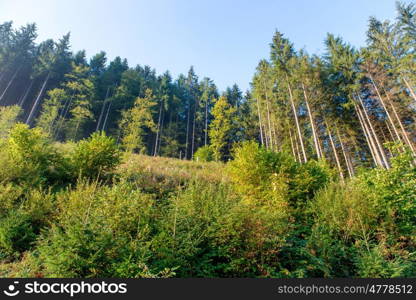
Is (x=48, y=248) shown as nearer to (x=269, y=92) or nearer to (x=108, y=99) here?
(x=269, y=92)

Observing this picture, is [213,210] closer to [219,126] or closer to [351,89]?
[219,126]

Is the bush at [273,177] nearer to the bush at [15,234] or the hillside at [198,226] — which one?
the hillside at [198,226]

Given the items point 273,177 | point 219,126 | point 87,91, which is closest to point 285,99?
point 219,126

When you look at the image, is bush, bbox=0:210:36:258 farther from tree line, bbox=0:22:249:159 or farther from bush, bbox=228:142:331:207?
tree line, bbox=0:22:249:159

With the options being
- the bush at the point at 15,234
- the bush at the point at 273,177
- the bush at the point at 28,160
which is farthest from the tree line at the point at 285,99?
the bush at the point at 15,234

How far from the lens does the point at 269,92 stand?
25250 mm

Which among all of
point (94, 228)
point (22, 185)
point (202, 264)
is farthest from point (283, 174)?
point (22, 185)
